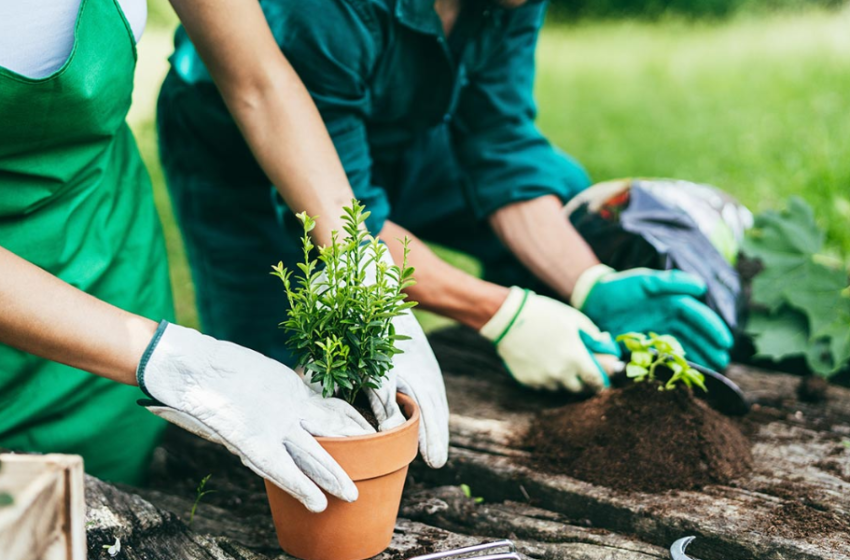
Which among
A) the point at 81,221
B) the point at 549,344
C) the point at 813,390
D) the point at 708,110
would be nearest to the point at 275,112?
the point at 81,221

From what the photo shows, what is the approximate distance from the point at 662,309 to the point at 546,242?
1.43 feet

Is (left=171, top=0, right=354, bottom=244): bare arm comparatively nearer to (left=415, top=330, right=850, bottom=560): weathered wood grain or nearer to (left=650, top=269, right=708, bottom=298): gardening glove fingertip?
(left=415, top=330, right=850, bottom=560): weathered wood grain

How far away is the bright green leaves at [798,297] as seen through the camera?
2311 millimetres

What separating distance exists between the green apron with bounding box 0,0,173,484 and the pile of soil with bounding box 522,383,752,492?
3.31ft

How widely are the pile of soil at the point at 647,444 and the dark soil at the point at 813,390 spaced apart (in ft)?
1.43

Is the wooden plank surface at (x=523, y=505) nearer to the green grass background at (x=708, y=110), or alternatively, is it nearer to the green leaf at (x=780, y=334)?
the green leaf at (x=780, y=334)

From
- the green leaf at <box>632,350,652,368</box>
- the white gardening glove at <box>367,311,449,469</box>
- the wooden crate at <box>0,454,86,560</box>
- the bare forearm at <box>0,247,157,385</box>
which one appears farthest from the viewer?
the green leaf at <box>632,350,652,368</box>

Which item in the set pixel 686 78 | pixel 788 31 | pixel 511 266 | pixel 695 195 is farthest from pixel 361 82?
pixel 788 31

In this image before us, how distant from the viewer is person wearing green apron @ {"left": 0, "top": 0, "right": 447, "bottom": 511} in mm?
1375

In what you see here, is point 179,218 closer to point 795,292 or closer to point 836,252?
point 795,292

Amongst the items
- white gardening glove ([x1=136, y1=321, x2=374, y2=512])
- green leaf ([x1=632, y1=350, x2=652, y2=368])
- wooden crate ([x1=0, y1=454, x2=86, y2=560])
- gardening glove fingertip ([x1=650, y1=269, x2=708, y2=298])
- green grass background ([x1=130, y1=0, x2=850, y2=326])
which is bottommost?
green grass background ([x1=130, y1=0, x2=850, y2=326])

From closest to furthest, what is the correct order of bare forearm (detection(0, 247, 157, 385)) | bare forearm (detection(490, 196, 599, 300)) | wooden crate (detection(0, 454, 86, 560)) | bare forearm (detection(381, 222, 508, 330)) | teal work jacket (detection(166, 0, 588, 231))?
1. wooden crate (detection(0, 454, 86, 560))
2. bare forearm (detection(0, 247, 157, 385))
3. teal work jacket (detection(166, 0, 588, 231))
4. bare forearm (detection(381, 222, 508, 330))
5. bare forearm (detection(490, 196, 599, 300))

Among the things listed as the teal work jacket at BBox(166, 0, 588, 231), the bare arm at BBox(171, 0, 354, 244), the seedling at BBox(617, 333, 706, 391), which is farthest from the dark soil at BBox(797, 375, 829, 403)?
the bare arm at BBox(171, 0, 354, 244)

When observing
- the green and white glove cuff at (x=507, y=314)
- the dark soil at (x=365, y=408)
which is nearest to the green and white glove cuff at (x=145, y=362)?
the dark soil at (x=365, y=408)
